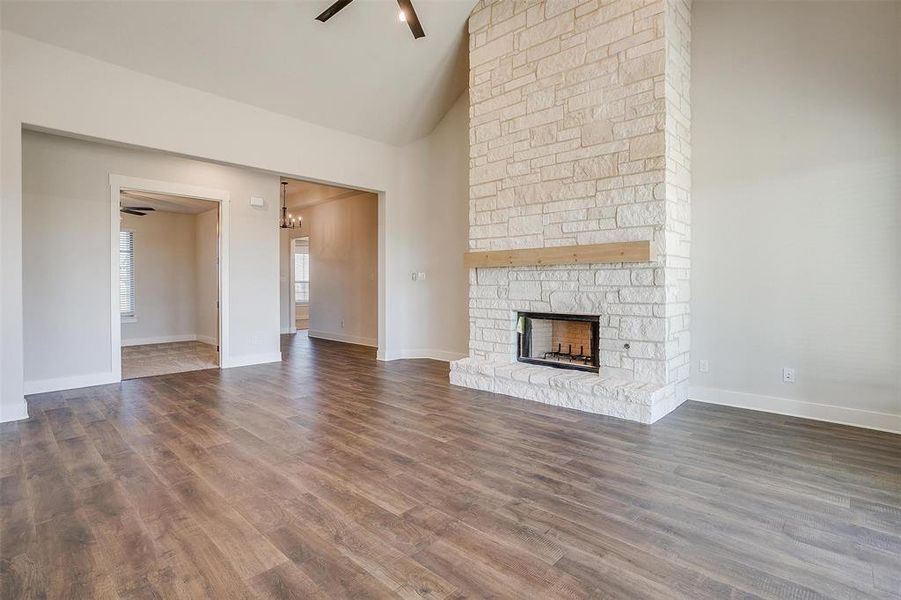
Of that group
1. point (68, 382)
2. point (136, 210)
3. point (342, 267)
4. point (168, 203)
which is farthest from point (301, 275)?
point (68, 382)

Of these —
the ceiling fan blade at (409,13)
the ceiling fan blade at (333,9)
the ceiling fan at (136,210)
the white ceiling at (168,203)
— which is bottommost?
the ceiling fan at (136,210)

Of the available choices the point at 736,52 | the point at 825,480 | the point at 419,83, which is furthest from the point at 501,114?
the point at 825,480

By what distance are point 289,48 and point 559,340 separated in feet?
13.6

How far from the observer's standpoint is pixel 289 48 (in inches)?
182

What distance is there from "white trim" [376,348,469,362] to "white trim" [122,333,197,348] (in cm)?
460

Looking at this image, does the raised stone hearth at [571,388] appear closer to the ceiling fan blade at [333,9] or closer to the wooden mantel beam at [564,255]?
the wooden mantel beam at [564,255]

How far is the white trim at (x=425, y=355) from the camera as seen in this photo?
6596 millimetres

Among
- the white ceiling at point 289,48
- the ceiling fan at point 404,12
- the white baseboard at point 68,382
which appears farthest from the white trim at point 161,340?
the ceiling fan at point 404,12

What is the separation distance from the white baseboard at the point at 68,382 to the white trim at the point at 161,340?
11.5 feet

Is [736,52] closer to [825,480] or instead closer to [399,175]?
[825,480]

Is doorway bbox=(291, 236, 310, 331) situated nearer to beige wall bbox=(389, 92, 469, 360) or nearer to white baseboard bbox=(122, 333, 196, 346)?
white baseboard bbox=(122, 333, 196, 346)

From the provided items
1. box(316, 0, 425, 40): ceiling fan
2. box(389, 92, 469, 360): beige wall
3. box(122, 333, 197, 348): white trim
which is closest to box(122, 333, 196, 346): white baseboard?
box(122, 333, 197, 348): white trim

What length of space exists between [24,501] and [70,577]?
0.98 metres

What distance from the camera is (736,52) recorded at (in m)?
4.07
